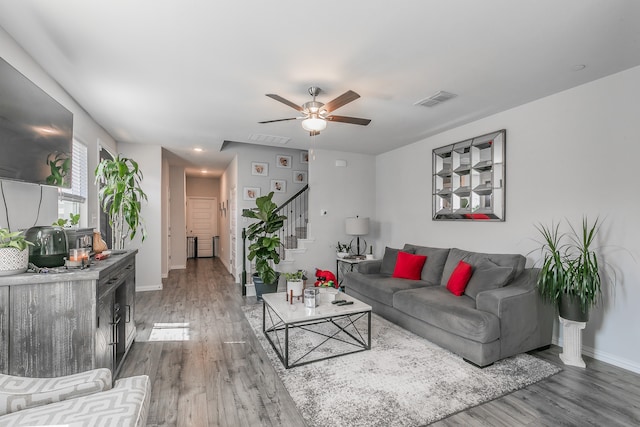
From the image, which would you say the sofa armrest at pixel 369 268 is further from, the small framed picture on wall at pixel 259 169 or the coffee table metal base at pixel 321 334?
the small framed picture on wall at pixel 259 169

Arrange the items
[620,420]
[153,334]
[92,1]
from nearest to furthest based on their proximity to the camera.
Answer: [92,1]
[620,420]
[153,334]

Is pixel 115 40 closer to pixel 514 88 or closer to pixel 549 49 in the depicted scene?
pixel 549 49

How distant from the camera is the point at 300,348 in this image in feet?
10.4

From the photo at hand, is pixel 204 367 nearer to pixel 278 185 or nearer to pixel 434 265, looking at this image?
pixel 434 265

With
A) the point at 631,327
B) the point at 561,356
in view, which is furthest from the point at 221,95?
the point at 631,327

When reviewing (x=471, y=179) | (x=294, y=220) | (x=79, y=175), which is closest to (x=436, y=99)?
(x=471, y=179)

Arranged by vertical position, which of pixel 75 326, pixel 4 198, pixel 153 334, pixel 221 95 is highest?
pixel 221 95

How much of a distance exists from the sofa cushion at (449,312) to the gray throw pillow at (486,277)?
0.12 m

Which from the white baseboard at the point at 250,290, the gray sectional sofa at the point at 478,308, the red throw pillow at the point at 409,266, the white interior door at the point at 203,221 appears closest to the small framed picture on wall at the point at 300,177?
the white baseboard at the point at 250,290

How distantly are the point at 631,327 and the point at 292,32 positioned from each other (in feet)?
12.5

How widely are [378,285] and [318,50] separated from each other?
2.93 metres

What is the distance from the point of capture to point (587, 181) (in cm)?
306

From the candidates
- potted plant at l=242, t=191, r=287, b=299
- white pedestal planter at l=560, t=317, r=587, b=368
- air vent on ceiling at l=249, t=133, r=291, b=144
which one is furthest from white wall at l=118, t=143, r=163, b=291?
white pedestal planter at l=560, t=317, r=587, b=368

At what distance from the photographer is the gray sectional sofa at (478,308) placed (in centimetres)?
279
